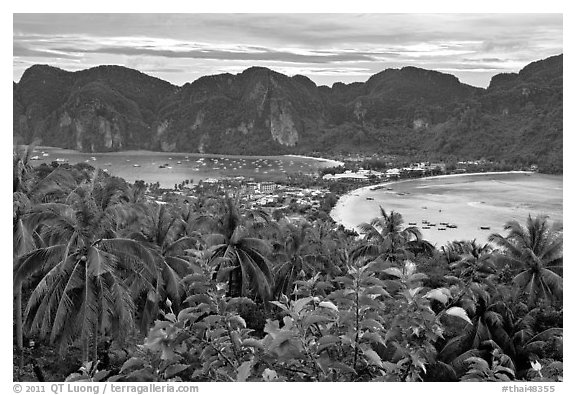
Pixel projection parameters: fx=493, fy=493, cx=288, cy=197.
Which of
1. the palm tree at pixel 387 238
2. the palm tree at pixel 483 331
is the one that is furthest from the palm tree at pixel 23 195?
the palm tree at pixel 387 238

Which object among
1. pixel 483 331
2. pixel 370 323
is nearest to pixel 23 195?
pixel 370 323

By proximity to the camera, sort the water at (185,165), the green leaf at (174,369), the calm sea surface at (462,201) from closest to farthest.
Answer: the green leaf at (174,369) < the calm sea surface at (462,201) < the water at (185,165)

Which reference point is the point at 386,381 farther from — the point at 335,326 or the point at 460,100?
the point at 460,100

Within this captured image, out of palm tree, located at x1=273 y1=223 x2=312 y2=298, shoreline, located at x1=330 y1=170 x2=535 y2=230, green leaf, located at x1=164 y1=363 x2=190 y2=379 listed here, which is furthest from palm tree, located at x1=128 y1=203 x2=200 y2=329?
green leaf, located at x1=164 y1=363 x2=190 y2=379

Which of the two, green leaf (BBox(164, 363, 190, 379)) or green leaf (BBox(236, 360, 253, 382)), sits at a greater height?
green leaf (BBox(236, 360, 253, 382))

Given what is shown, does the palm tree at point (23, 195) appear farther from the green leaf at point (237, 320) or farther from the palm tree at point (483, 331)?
the palm tree at point (483, 331)

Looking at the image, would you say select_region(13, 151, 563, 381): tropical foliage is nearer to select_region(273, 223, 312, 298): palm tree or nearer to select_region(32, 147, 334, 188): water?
select_region(273, 223, 312, 298): palm tree

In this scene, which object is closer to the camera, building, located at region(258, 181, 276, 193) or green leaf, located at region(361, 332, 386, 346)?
green leaf, located at region(361, 332, 386, 346)
